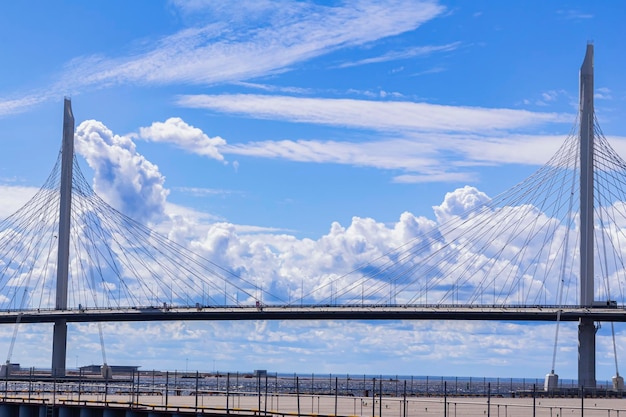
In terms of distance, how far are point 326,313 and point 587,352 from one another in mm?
31082

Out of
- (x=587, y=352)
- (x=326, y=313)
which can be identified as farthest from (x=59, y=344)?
(x=587, y=352)

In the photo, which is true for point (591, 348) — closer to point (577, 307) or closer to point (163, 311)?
point (577, 307)

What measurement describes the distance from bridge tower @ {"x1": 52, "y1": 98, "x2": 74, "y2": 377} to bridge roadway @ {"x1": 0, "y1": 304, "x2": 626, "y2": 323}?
252 centimetres

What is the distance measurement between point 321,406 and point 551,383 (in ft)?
148

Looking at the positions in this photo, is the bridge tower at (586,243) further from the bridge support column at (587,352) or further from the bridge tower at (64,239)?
the bridge tower at (64,239)

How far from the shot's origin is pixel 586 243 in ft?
431

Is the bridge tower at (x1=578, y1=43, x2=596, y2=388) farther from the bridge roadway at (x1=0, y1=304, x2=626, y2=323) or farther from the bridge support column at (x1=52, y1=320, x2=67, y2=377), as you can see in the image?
the bridge support column at (x1=52, y1=320, x2=67, y2=377)

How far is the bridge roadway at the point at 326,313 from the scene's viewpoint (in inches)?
5192

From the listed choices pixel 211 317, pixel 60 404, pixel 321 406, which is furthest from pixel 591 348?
pixel 60 404

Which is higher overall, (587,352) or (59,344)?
(59,344)

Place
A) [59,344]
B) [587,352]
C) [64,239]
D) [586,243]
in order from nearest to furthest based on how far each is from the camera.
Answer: [586,243] < [587,352] < [59,344] < [64,239]

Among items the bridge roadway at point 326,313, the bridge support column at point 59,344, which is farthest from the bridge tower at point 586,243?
the bridge support column at point 59,344

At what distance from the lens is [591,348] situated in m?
133

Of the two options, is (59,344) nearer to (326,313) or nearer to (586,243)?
(326,313)
